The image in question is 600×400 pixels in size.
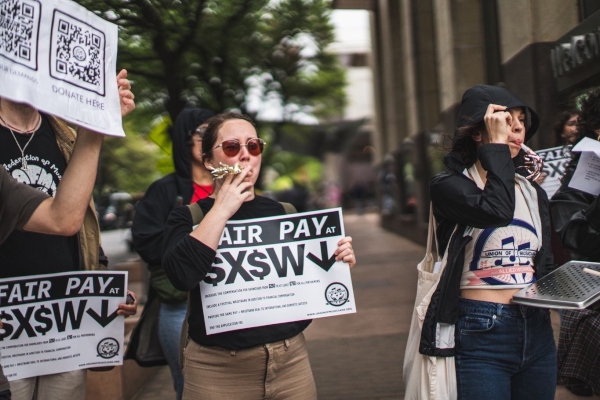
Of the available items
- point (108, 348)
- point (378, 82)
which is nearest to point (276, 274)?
point (108, 348)

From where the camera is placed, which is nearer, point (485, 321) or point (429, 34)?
point (485, 321)

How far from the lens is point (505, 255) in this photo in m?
3.03

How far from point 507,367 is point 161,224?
227 cm

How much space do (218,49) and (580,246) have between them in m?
7.80

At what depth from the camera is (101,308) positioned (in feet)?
11.3

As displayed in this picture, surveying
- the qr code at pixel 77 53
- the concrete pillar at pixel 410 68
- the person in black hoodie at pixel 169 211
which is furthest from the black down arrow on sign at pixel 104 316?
the concrete pillar at pixel 410 68

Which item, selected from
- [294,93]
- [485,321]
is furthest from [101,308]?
[294,93]

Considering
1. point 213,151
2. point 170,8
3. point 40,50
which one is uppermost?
point 170,8

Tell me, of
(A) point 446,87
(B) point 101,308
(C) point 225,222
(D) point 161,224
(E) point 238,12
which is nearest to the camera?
(C) point 225,222

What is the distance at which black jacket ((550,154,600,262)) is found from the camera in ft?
→ 10.8

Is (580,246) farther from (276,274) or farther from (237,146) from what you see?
(237,146)

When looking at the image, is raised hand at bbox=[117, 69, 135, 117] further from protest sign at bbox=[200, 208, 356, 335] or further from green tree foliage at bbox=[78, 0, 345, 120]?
green tree foliage at bbox=[78, 0, 345, 120]

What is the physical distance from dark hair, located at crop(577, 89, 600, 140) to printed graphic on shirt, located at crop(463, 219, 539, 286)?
0.85 meters

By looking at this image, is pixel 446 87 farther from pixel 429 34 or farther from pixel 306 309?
pixel 306 309
